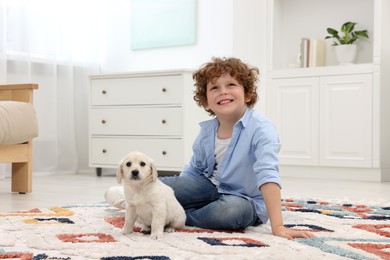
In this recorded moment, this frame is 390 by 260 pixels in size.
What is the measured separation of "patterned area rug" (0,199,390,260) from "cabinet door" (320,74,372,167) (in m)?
2.10

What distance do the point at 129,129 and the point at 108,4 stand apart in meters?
1.32

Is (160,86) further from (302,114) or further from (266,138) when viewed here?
(266,138)

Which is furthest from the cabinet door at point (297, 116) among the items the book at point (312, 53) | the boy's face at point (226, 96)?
the boy's face at point (226, 96)

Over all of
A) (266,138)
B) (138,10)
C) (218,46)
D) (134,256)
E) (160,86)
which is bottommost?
(134,256)

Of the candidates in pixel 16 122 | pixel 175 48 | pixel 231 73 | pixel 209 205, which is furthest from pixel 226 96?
pixel 175 48

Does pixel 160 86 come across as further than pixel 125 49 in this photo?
No

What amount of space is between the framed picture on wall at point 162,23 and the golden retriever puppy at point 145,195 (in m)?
Result: 3.20

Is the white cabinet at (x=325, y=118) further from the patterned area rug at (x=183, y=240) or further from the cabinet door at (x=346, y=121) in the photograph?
the patterned area rug at (x=183, y=240)

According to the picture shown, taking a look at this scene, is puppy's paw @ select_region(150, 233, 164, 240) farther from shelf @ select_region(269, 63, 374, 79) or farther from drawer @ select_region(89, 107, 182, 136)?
shelf @ select_region(269, 63, 374, 79)

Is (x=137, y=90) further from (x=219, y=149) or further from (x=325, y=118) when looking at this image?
(x=219, y=149)

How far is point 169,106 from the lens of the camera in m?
4.14

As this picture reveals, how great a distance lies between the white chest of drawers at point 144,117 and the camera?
4098 mm

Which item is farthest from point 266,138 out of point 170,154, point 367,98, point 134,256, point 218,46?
point 218,46

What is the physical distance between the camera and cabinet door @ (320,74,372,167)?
14.0ft
